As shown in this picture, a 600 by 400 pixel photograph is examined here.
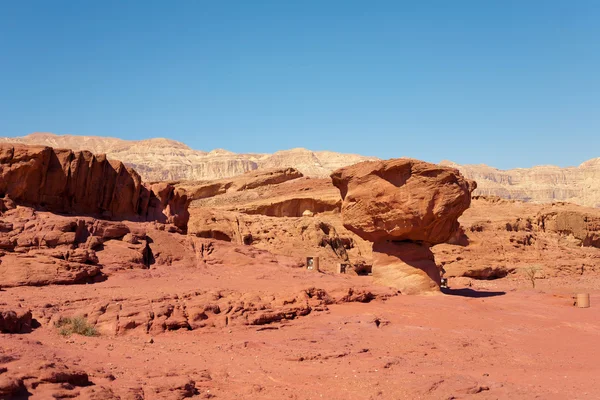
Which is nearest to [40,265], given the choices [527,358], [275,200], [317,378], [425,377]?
[317,378]

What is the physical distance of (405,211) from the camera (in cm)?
1791

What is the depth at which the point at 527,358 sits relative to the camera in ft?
38.0

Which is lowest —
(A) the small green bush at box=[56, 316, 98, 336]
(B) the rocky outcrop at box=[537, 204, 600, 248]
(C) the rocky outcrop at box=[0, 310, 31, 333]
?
(A) the small green bush at box=[56, 316, 98, 336]

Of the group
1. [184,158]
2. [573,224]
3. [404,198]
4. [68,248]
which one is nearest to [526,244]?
[573,224]

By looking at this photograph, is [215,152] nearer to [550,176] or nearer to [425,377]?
[550,176]

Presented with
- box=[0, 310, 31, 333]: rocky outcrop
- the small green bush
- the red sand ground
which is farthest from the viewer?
the small green bush

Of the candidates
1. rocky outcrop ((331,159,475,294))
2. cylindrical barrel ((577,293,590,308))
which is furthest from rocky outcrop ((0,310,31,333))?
cylindrical barrel ((577,293,590,308))

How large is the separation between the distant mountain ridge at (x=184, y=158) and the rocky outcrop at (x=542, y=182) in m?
30.5

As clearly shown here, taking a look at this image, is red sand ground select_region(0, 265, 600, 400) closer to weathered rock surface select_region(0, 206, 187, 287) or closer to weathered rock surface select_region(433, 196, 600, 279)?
weathered rock surface select_region(0, 206, 187, 287)

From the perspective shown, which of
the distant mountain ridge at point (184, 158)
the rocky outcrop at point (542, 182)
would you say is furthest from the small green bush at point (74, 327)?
the distant mountain ridge at point (184, 158)

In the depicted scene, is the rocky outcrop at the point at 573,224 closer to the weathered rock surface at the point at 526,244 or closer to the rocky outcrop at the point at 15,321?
the weathered rock surface at the point at 526,244

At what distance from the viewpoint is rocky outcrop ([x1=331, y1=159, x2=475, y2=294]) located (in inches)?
707

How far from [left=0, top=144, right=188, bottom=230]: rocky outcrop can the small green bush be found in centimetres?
712

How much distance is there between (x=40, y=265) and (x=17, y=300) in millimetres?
2501
